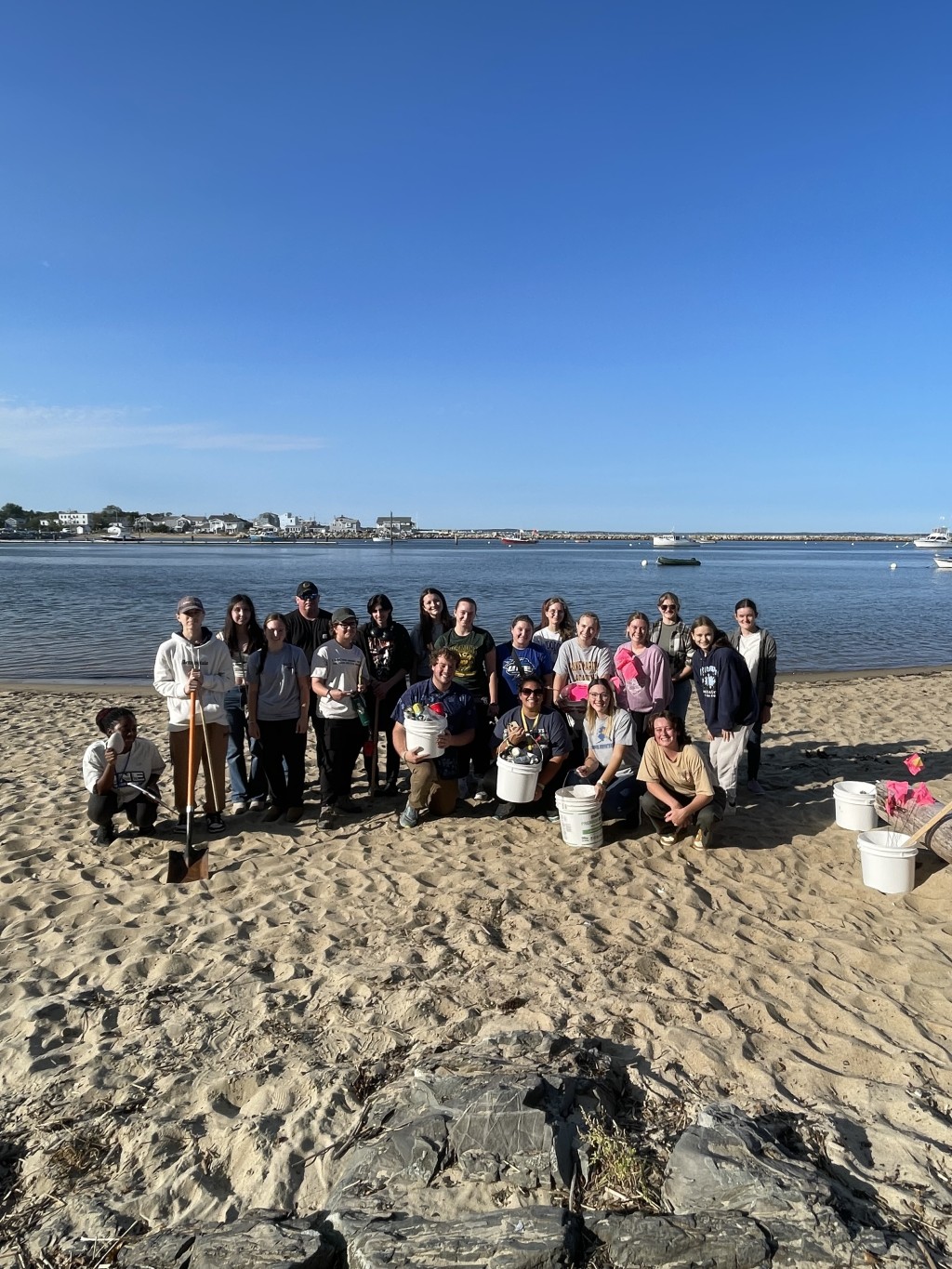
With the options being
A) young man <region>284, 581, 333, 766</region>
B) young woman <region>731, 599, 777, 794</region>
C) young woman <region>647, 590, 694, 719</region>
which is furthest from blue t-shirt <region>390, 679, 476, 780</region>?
young woman <region>731, 599, 777, 794</region>

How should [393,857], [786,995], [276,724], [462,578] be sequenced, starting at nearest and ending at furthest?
[786,995]
[393,857]
[276,724]
[462,578]

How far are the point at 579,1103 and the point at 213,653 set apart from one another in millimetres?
4353

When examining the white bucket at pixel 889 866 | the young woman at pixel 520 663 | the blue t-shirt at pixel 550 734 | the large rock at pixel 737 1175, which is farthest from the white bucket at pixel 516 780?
the large rock at pixel 737 1175

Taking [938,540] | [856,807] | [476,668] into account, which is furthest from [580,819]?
[938,540]

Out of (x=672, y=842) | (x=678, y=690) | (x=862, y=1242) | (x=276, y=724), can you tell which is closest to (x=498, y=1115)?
(x=862, y=1242)

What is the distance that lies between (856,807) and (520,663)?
10.0 ft

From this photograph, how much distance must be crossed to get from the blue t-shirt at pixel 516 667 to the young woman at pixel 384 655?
89 centimetres

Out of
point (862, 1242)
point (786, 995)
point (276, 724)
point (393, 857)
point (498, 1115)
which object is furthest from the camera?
point (276, 724)

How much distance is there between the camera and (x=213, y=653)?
5.99 m

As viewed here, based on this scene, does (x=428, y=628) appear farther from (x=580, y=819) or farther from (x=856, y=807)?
(x=856, y=807)

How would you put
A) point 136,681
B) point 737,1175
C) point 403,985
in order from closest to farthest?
point 737,1175
point 403,985
point 136,681

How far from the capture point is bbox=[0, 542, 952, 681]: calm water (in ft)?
58.3

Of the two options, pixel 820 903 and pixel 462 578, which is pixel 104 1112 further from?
pixel 462 578

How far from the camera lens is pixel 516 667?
6680 mm
